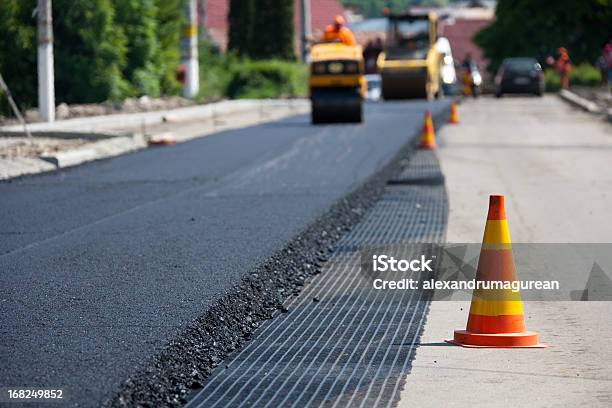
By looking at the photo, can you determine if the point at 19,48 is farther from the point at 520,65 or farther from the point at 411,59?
the point at 520,65

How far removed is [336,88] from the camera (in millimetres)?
32750

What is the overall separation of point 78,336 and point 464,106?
3600cm

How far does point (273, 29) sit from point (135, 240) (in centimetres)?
4413

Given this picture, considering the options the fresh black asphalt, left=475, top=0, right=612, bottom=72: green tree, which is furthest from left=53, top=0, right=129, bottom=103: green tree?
left=475, top=0, right=612, bottom=72: green tree

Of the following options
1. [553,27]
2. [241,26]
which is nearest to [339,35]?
[241,26]

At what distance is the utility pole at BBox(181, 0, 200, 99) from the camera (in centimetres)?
4200

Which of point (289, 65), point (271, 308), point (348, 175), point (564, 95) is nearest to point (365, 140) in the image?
point (348, 175)

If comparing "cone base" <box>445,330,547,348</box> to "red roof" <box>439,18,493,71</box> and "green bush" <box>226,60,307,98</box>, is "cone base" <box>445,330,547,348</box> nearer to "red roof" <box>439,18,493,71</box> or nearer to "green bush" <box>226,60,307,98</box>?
"green bush" <box>226,60,307,98</box>

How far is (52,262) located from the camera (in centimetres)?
1156

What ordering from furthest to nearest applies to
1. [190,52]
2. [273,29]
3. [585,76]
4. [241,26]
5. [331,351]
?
[241,26], [585,76], [273,29], [190,52], [331,351]

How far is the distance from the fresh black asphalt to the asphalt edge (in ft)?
0.36

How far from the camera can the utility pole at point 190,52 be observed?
4200 cm

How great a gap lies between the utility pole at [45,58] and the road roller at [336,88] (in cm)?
644

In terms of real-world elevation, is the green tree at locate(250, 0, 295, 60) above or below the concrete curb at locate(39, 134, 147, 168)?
above
